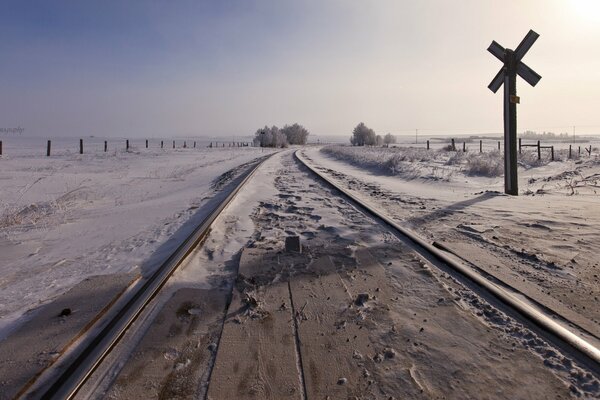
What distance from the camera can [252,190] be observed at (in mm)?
10969

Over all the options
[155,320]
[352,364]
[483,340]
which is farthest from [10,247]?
[483,340]

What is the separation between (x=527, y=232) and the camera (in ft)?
20.4

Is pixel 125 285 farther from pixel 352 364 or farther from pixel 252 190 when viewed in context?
pixel 252 190

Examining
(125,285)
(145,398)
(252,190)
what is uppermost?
(252,190)

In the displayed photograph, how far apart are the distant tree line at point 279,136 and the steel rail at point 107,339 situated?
90279 millimetres

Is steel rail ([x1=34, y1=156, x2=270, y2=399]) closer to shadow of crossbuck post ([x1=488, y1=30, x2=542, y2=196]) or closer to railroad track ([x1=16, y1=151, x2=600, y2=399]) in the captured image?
railroad track ([x1=16, y1=151, x2=600, y2=399])

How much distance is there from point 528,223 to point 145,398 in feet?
21.0

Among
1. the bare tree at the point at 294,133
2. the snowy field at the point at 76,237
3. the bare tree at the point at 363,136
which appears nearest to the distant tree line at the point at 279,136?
the bare tree at the point at 294,133

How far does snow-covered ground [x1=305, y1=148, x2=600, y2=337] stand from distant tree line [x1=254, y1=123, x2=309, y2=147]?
84.4 m

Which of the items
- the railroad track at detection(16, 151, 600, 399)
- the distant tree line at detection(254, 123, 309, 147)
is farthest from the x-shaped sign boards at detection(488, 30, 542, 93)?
the distant tree line at detection(254, 123, 309, 147)

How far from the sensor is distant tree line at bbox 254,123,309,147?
312ft

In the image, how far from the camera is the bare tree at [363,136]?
108500 mm

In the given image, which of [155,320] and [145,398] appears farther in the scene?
[155,320]

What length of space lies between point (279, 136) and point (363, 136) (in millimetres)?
25252
